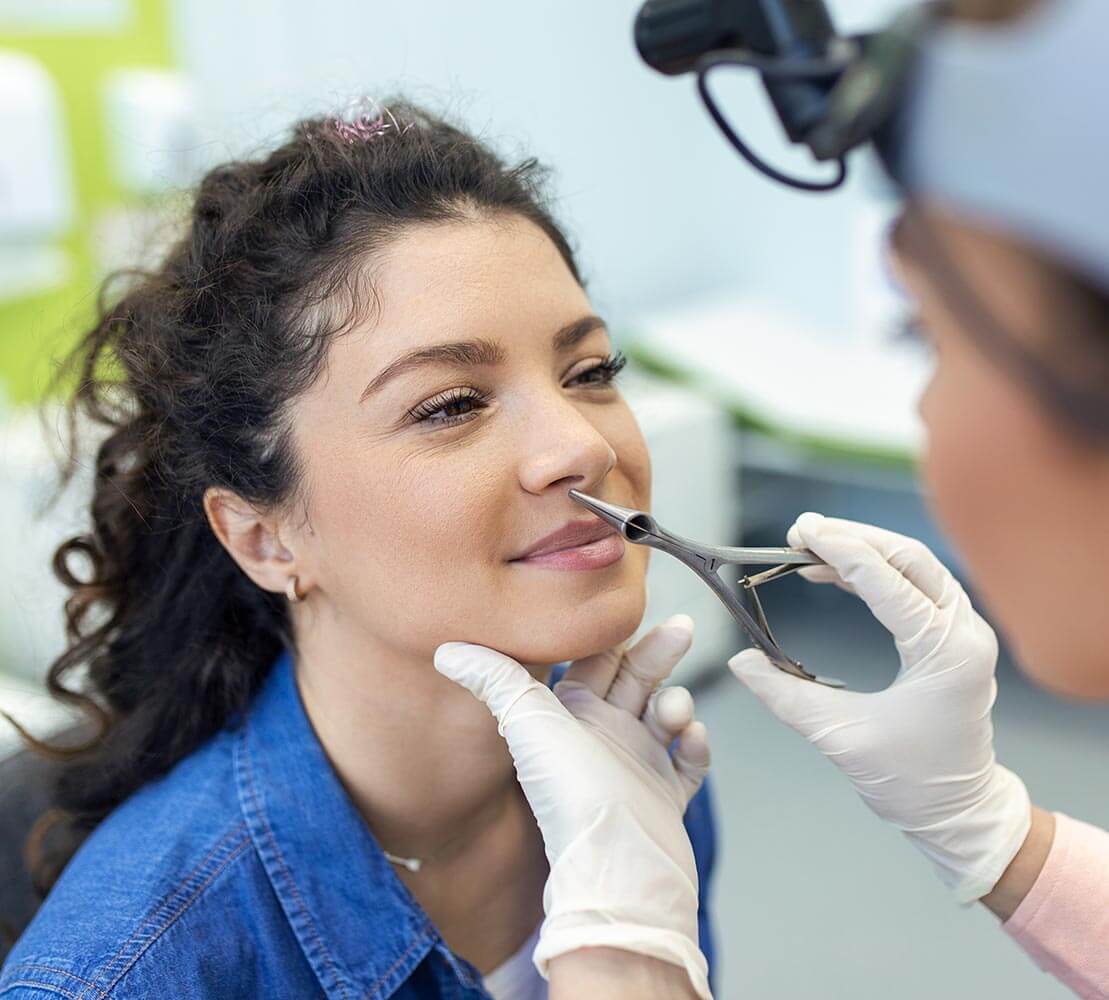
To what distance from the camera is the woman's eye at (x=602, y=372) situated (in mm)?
1154

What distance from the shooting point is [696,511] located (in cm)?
298

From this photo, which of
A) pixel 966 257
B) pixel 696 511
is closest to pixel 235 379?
pixel 966 257

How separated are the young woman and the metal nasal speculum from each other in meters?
0.04

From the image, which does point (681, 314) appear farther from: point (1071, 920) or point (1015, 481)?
point (1015, 481)

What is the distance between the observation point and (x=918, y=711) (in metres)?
1.07

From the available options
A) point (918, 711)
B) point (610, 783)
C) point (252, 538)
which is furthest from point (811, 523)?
point (252, 538)

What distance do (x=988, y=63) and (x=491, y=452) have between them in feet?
1.88

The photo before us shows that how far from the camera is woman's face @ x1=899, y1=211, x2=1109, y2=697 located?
0.60 metres

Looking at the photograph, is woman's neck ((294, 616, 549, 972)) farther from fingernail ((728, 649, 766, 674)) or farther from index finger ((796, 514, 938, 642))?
index finger ((796, 514, 938, 642))

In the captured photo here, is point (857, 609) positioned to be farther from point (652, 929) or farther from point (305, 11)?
point (652, 929)

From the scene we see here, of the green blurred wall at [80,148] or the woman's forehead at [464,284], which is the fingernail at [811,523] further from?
the green blurred wall at [80,148]

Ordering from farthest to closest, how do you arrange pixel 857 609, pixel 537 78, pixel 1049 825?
pixel 857 609 → pixel 537 78 → pixel 1049 825

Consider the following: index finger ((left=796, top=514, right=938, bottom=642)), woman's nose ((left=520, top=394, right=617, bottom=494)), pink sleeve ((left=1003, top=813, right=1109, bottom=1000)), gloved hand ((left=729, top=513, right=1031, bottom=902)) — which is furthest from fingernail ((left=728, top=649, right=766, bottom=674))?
pink sleeve ((left=1003, top=813, right=1109, bottom=1000))

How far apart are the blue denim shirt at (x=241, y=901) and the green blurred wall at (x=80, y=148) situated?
1392 millimetres
